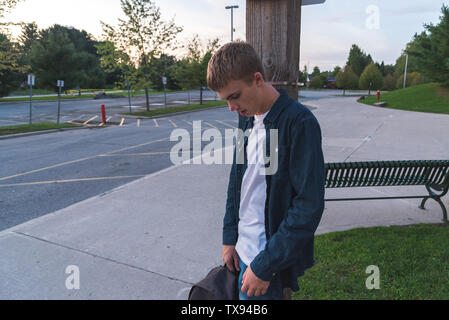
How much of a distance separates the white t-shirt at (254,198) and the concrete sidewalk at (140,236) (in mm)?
1569

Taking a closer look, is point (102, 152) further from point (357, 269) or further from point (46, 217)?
point (357, 269)

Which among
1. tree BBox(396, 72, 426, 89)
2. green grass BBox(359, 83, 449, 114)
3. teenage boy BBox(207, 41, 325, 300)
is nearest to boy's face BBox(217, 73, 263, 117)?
teenage boy BBox(207, 41, 325, 300)

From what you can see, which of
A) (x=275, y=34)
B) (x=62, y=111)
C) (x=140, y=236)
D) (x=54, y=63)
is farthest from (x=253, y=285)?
(x=54, y=63)

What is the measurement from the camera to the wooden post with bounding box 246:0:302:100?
2.14m

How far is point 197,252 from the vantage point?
147 inches

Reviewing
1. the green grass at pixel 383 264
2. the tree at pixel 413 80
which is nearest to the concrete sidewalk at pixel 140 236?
the green grass at pixel 383 264

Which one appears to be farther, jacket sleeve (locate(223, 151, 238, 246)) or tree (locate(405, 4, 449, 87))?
tree (locate(405, 4, 449, 87))

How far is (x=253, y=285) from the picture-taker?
4.94 ft

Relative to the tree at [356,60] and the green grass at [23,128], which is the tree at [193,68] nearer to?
the green grass at [23,128]

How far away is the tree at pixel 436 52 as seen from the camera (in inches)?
1032

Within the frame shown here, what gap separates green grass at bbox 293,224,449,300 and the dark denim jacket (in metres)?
1.69

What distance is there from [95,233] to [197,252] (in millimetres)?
1462

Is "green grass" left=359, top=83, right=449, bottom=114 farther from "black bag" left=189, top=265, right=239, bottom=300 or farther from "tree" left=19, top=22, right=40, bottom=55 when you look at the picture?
"tree" left=19, top=22, right=40, bottom=55
